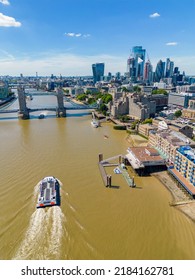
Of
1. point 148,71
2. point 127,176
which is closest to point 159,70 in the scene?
point 148,71

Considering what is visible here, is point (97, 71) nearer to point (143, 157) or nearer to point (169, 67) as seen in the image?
point (169, 67)

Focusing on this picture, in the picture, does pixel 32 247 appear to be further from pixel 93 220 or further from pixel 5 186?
pixel 5 186

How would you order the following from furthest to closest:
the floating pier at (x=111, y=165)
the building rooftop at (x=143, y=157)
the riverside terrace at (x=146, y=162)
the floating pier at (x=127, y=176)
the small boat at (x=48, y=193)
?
the building rooftop at (x=143, y=157), the riverside terrace at (x=146, y=162), the floating pier at (x=127, y=176), the floating pier at (x=111, y=165), the small boat at (x=48, y=193)

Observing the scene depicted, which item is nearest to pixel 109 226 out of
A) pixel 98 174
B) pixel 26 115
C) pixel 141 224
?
pixel 141 224

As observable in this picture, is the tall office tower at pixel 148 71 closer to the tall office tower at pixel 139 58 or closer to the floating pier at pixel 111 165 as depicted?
the tall office tower at pixel 139 58

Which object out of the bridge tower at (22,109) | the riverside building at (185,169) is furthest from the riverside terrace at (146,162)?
the bridge tower at (22,109)

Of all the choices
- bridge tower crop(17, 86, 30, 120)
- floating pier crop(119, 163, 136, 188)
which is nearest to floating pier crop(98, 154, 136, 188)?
floating pier crop(119, 163, 136, 188)
